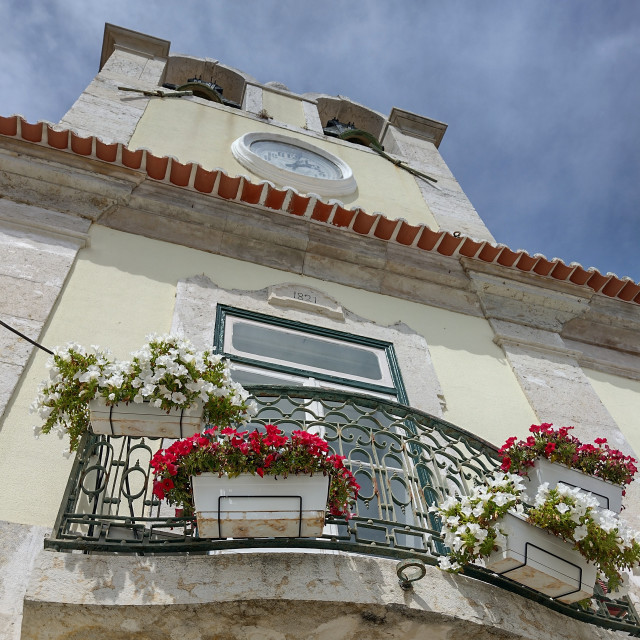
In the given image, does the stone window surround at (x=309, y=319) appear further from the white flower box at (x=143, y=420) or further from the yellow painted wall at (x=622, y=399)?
the yellow painted wall at (x=622, y=399)

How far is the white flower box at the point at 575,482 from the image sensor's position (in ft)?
12.2

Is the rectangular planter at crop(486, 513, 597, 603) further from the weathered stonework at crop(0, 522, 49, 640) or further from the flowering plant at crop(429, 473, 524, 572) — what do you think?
the weathered stonework at crop(0, 522, 49, 640)

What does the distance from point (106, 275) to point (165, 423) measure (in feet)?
7.42

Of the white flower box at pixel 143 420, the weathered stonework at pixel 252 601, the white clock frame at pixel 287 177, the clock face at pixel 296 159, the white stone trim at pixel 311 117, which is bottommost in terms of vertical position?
the weathered stonework at pixel 252 601

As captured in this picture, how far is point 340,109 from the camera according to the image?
41.0 ft

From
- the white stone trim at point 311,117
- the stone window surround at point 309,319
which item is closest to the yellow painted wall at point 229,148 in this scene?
the white stone trim at point 311,117

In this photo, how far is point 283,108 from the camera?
10.9 m

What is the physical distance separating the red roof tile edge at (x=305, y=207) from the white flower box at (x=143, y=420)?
10.1ft

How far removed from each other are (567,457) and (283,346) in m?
2.26

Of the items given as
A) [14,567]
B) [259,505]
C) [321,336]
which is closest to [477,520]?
[259,505]

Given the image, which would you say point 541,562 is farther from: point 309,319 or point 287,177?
point 287,177

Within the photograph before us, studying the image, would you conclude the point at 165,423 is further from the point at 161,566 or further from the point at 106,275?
the point at 106,275

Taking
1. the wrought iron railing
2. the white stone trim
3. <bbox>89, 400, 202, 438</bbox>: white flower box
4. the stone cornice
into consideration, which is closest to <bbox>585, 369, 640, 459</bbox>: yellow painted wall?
the stone cornice

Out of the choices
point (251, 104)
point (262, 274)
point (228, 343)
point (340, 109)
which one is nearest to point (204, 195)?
point (262, 274)
